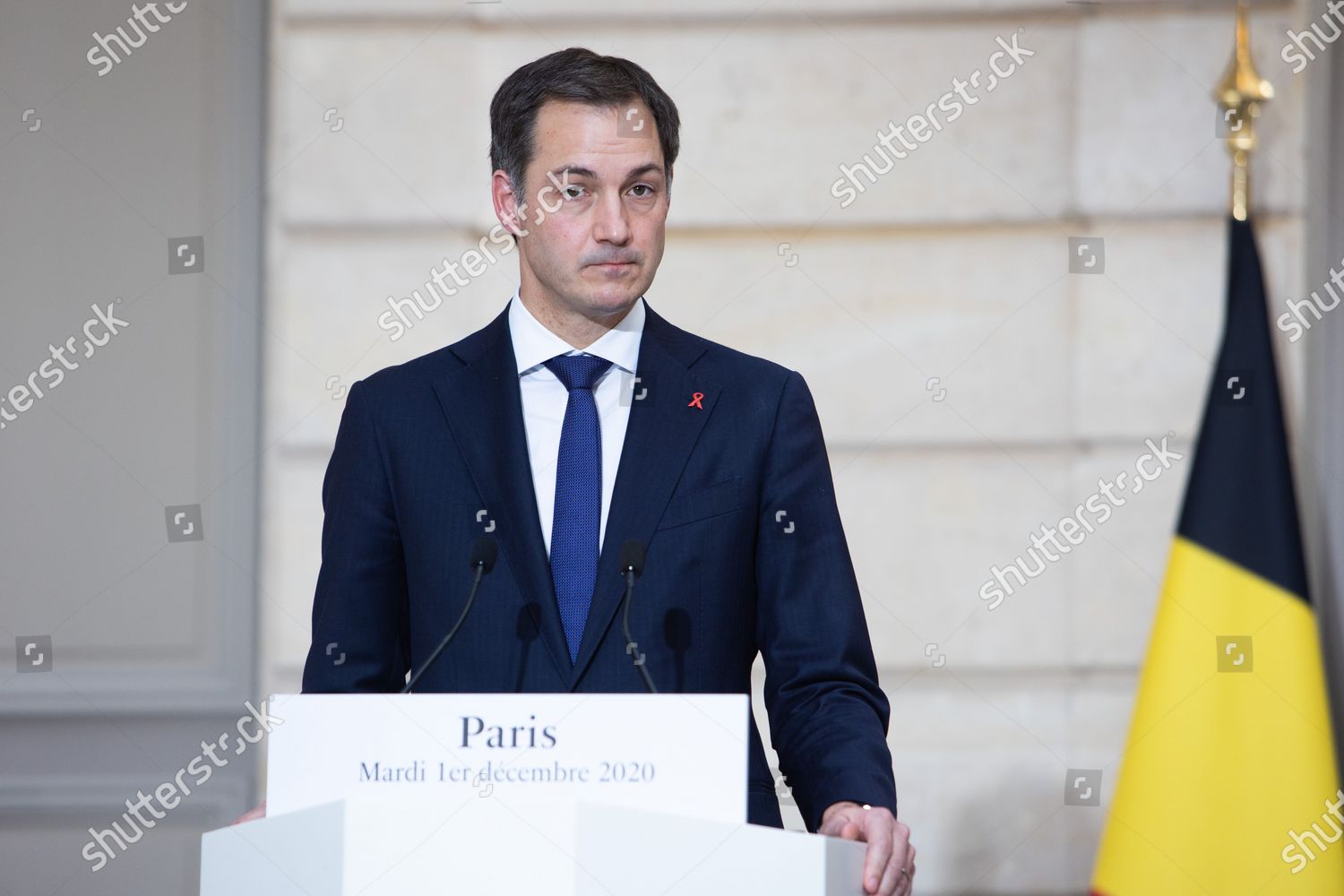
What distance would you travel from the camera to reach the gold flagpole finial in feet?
11.6

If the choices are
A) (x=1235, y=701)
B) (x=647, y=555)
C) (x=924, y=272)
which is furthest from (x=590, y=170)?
(x=1235, y=701)

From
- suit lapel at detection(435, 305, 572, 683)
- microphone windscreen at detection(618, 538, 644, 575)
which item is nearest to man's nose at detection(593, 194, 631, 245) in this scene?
suit lapel at detection(435, 305, 572, 683)

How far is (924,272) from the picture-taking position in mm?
3736

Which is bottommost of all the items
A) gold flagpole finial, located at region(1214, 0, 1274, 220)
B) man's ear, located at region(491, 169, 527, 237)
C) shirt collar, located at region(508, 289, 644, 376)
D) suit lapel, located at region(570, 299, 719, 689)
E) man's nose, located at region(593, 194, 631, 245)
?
suit lapel, located at region(570, 299, 719, 689)

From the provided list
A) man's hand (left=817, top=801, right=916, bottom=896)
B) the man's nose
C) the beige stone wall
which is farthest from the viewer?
the beige stone wall

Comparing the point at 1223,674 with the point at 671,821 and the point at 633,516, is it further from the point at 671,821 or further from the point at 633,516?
the point at 671,821

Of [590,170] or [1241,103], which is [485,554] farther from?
[1241,103]

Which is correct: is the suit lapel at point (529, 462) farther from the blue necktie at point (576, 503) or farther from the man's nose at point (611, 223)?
the man's nose at point (611, 223)

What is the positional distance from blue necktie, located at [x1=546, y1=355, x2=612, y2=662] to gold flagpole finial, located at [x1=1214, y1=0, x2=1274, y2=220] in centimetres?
210

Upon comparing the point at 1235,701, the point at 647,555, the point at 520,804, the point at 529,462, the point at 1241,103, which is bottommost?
the point at 1235,701

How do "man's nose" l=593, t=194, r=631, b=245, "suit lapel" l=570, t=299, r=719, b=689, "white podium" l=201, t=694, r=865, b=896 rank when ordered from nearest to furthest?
1. "white podium" l=201, t=694, r=865, b=896
2. "suit lapel" l=570, t=299, r=719, b=689
3. "man's nose" l=593, t=194, r=631, b=245

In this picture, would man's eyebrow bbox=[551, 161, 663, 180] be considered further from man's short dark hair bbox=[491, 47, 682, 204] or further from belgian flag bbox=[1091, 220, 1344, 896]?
belgian flag bbox=[1091, 220, 1344, 896]

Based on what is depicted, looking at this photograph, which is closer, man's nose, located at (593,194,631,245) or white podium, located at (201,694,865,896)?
white podium, located at (201,694,865,896)

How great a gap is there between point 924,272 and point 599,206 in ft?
5.78
